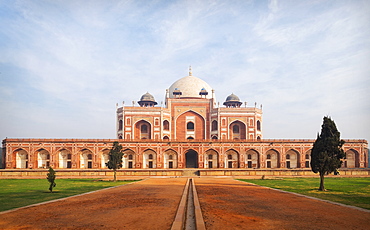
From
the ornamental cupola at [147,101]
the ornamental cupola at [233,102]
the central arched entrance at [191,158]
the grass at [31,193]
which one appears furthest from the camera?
the ornamental cupola at [233,102]

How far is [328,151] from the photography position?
64.3 ft

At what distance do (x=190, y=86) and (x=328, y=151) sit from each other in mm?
36758

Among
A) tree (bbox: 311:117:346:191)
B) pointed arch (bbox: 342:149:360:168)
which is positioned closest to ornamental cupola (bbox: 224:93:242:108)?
pointed arch (bbox: 342:149:360:168)

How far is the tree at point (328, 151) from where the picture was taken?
19297 mm

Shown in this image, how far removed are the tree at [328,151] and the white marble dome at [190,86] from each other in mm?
34897

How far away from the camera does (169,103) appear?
51.2 meters

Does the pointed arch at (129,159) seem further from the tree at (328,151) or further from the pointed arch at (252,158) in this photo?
the tree at (328,151)

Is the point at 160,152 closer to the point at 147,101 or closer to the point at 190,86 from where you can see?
the point at 147,101

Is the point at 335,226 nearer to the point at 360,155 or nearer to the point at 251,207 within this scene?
the point at 251,207

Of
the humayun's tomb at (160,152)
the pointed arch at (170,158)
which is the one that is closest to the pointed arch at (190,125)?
the humayun's tomb at (160,152)

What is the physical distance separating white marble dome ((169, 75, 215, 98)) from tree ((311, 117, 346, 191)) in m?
34.9

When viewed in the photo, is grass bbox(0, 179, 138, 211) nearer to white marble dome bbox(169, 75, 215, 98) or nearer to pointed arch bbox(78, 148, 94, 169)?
pointed arch bbox(78, 148, 94, 169)

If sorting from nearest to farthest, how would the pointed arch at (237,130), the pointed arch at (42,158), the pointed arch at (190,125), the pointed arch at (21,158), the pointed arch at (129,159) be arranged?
1. the pointed arch at (21,158)
2. the pointed arch at (42,158)
3. the pointed arch at (129,159)
4. the pointed arch at (237,130)
5. the pointed arch at (190,125)

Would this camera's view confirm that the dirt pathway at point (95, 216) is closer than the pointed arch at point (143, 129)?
Yes
